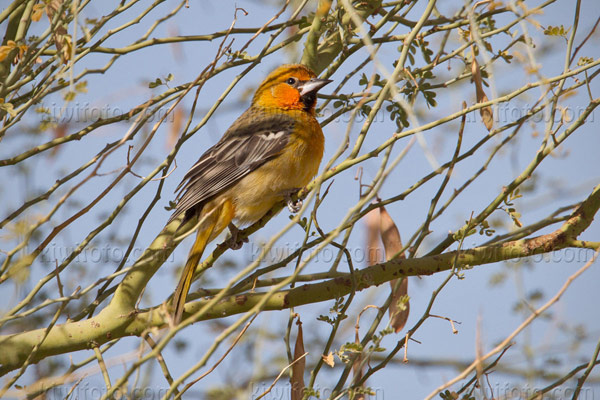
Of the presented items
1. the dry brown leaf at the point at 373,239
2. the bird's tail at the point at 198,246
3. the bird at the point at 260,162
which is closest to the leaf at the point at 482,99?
the dry brown leaf at the point at 373,239

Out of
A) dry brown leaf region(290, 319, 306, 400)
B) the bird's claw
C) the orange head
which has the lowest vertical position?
dry brown leaf region(290, 319, 306, 400)

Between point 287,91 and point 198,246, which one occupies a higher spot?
point 287,91

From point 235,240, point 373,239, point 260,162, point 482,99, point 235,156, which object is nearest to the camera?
point 482,99

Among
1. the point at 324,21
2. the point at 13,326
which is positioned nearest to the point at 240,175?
the point at 324,21

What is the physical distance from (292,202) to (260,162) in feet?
1.55

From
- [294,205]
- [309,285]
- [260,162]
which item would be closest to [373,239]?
[309,285]

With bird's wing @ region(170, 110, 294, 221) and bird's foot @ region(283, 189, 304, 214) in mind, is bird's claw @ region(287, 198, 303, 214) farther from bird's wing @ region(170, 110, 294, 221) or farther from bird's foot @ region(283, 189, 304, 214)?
bird's wing @ region(170, 110, 294, 221)

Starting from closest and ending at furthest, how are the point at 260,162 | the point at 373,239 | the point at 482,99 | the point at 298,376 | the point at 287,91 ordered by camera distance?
the point at 298,376 → the point at 482,99 → the point at 373,239 → the point at 260,162 → the point at 287,91

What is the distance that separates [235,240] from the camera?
4.27m

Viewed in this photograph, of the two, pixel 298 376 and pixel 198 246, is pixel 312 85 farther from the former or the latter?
pixel 298 376

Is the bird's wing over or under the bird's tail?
over

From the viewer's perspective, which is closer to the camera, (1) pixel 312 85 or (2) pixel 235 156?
(1) pixel 312 85

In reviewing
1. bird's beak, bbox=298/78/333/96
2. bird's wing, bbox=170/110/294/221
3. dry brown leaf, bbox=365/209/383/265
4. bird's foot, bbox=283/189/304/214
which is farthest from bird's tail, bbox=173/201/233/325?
bird's beak, bbox=298/78/333/96

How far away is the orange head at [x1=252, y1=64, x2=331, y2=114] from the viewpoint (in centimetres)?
489
